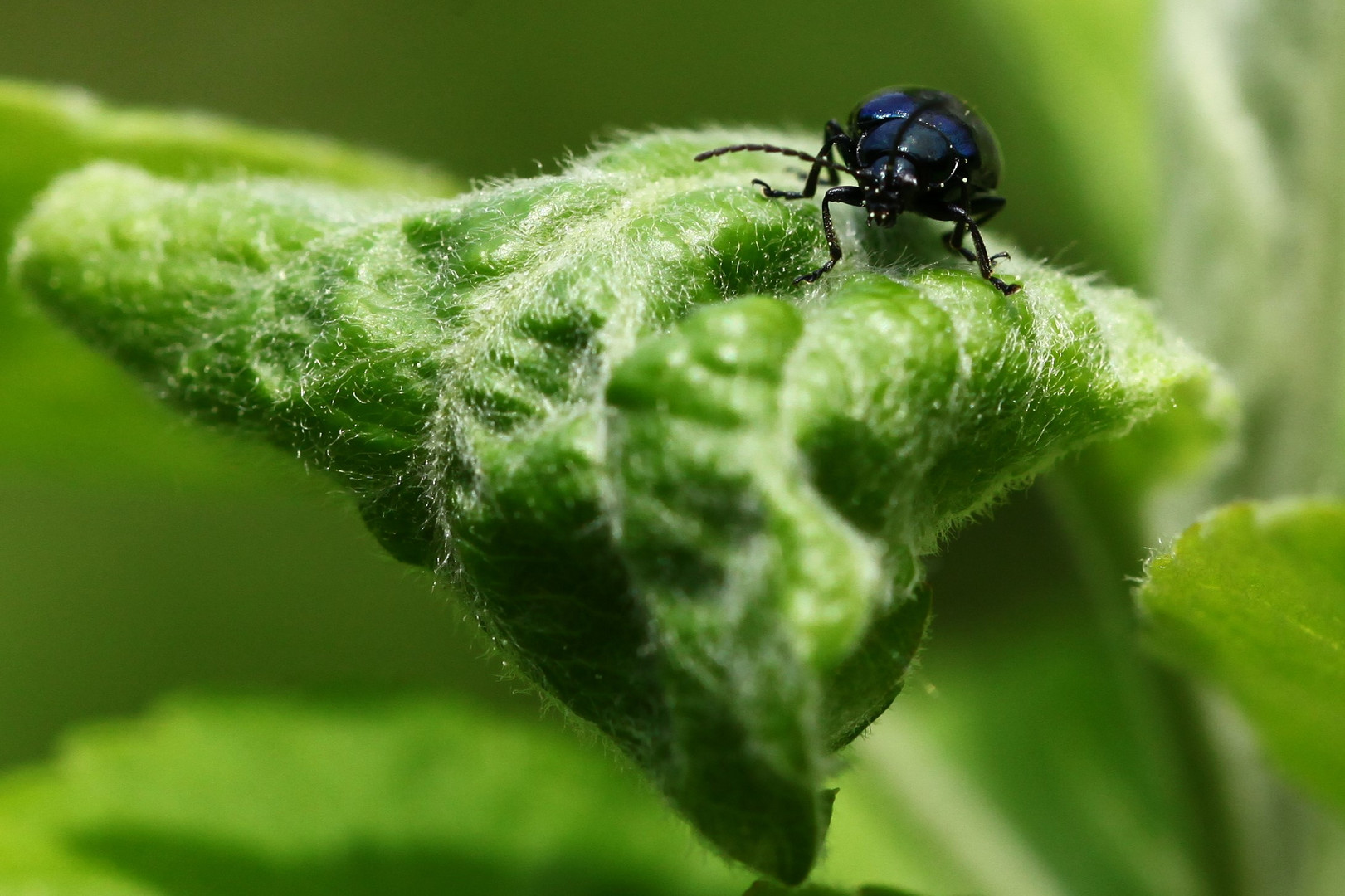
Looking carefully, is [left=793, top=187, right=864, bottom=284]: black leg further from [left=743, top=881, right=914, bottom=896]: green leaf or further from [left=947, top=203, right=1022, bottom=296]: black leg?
[left=743, top=881, right=914, bottom=896]: green leaf

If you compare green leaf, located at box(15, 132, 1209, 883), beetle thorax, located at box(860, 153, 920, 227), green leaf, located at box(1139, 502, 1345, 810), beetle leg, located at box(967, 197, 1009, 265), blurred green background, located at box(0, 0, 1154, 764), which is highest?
blurred green background, located at box(0, 0, 1154, 764)

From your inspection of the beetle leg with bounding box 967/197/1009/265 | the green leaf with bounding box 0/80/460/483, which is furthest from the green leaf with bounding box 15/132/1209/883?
the green leaf with bounding box 0/80/460/483

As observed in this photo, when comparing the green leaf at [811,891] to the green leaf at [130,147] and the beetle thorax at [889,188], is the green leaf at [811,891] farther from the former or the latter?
the green leaf at [130,147]

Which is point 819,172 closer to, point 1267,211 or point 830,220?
point 830,220

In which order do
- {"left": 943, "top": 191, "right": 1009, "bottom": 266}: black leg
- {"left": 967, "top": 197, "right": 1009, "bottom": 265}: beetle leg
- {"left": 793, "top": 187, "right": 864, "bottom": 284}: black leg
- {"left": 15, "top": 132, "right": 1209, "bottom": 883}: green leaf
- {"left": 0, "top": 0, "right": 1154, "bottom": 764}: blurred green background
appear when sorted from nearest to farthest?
{"left": 15, "top": 132, "right": 1209, "bottom": 883}: green leaf
{"left": 793, "top": 187, "right": 864, "bottom": 284}: black leg
{"left": 943, "top": 191, "right": 1009, "bottom": 266}: black leg
{"left": 967, "top": 197, "right": 1009, "bottom": 265}: beetle leg
{"left": 0, "top": 0, "right": 1154, "bottom": 764}: blurred green background

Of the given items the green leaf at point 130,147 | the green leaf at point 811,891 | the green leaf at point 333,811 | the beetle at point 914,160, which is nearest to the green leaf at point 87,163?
the green leaf at point 130,147

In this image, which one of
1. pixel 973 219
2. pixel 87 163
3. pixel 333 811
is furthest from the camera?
pixel 333 811

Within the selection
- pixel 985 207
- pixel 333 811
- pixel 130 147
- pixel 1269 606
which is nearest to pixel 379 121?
pixel 130 147
